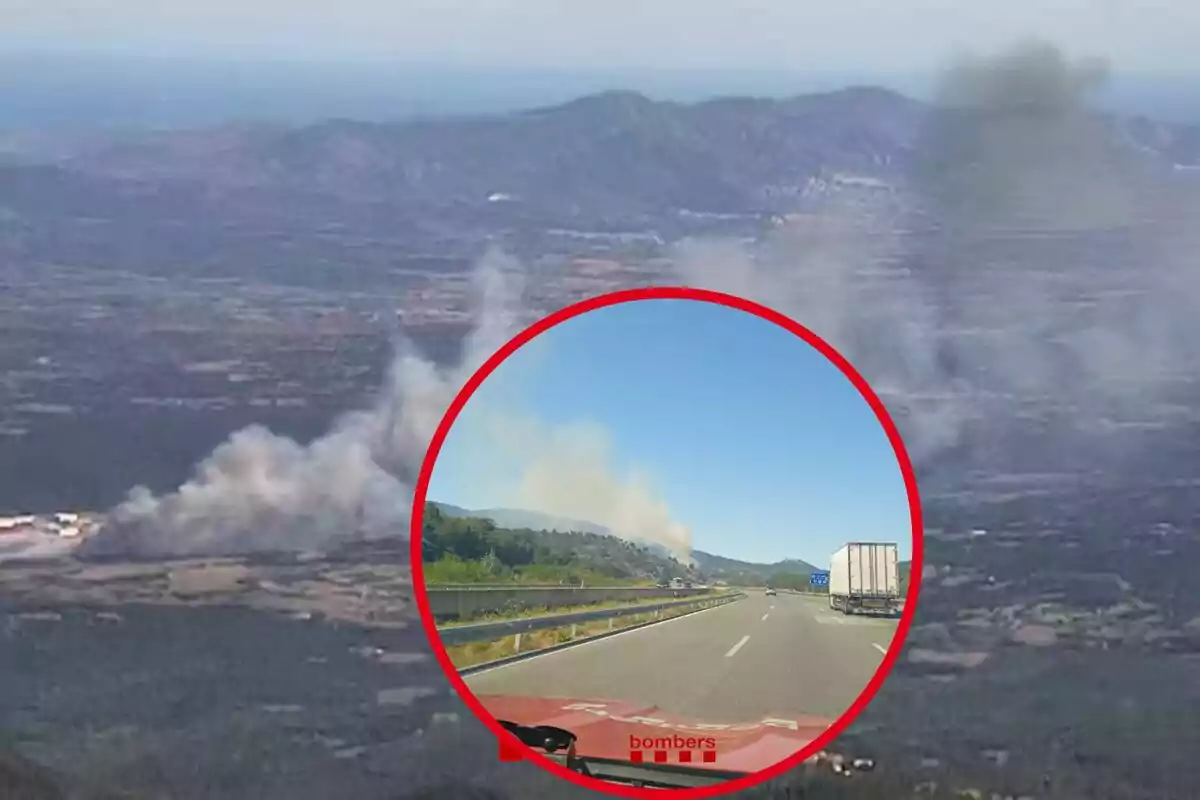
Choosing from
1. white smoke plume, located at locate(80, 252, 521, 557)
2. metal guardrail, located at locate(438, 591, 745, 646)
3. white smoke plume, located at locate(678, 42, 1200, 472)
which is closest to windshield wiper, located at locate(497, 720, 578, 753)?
metal guardrail, located at locate(438, 591, 745, 646)

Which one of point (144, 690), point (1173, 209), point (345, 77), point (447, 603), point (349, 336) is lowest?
point (144, 690)

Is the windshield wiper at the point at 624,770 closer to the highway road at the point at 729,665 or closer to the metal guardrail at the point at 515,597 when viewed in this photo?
the highway road at the point at 729,665

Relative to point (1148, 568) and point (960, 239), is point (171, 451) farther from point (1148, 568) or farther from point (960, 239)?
point (1148, 568)

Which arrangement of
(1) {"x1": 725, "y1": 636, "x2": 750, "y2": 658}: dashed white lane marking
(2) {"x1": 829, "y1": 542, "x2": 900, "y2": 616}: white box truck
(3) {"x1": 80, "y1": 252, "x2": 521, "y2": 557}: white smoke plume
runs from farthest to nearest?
1. (3) {"x1": 80, "y1": 252, "x2": 521, "y2": 557}: white smoke plume
2. (1) {"x1": 725, "y1": 636, "x2": 750, "y2": 658}: dashed white lane marking
3. (2) {"x1": 829, "y1": 542, "x2": 900, "y2": 616}: white box truck

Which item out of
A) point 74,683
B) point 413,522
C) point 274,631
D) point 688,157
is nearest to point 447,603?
point 413,522

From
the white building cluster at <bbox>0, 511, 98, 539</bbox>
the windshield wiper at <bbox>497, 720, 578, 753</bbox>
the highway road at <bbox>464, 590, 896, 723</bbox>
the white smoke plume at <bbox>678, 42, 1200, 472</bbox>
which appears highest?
the white smoke plume at <bbox>678, 42, 1200, 472</bbox>

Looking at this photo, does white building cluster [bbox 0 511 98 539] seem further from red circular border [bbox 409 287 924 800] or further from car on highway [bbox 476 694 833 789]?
car on highway [bbox 476 694 833 789]

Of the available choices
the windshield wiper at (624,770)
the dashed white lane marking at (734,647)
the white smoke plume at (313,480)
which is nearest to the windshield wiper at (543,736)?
the windshield wiper at (624,770)
